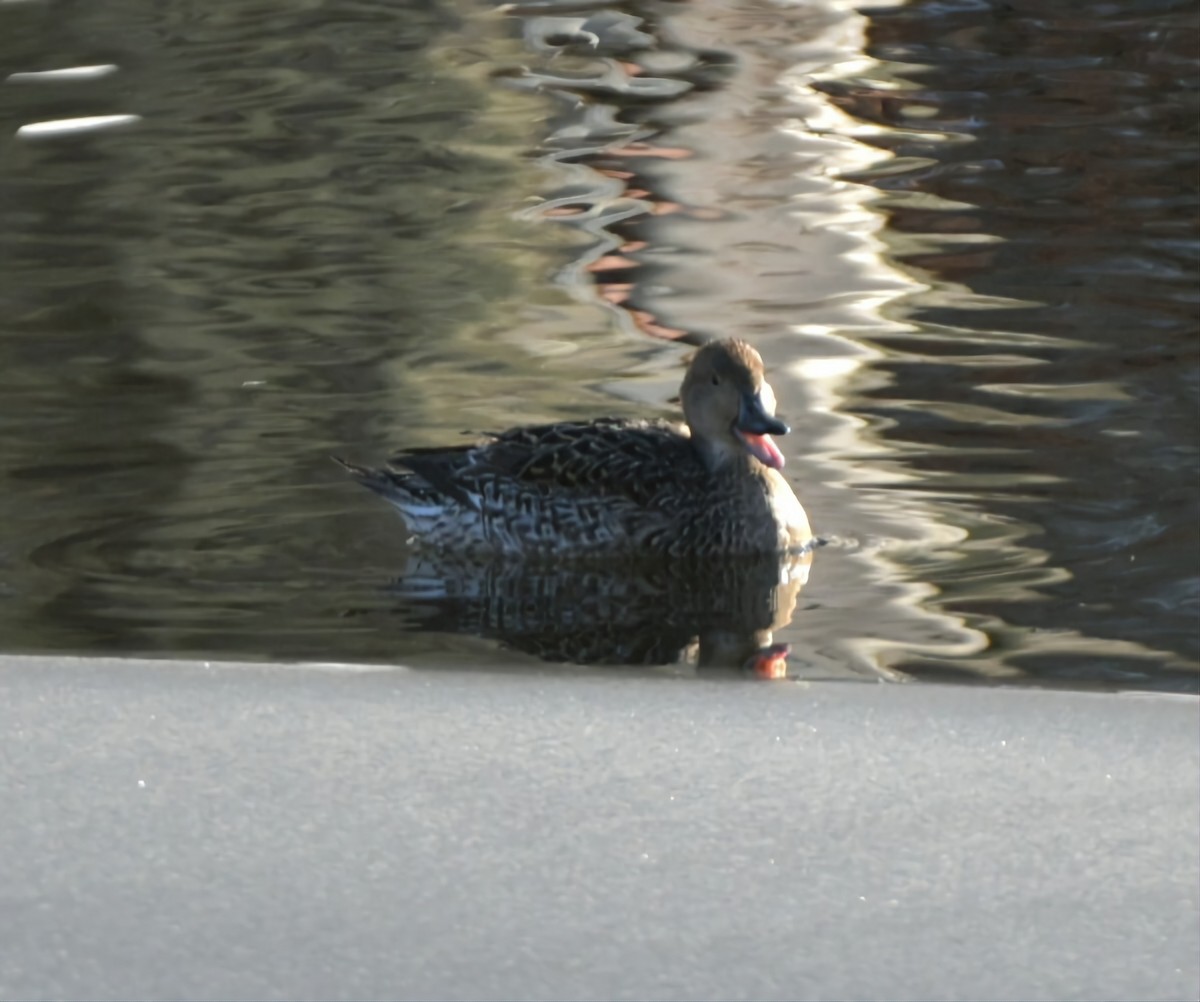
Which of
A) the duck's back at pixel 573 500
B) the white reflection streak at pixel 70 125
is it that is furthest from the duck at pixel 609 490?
the white reflection streak at pixel 70 125

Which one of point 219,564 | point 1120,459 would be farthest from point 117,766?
point 1120,459

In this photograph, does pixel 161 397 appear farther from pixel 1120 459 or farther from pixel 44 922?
pixel 44 922

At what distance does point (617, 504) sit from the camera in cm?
705

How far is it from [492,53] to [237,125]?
2172mm

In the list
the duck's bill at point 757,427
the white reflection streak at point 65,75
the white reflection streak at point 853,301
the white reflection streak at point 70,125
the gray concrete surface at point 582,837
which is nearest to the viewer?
the gray concrete surface at point 582,837

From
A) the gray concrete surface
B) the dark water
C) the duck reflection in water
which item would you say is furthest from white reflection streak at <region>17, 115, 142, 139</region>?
the gray concrete surface

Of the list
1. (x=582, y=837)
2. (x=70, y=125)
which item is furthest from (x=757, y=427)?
(x=70, y=125)

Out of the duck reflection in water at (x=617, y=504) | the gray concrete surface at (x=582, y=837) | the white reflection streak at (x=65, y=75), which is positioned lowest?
the duck reflection in water at (x=617, y=504)

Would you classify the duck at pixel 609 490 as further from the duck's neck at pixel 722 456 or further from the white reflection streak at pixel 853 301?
the white reflection streak at pixel 853 301

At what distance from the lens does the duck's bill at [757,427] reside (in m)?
7.07

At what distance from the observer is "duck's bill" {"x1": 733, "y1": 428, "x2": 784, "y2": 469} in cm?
707

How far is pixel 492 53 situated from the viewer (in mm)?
14297

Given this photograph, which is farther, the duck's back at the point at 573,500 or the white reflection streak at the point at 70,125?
the white reflection streak at the point at 70,125

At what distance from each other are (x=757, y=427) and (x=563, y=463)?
1.83 ft
